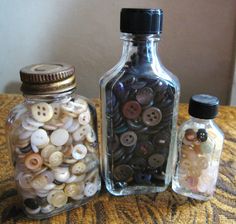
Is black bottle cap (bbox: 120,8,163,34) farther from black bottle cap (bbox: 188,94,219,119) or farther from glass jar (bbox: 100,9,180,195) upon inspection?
black bottle cap (bbox: 188,94,219,119)

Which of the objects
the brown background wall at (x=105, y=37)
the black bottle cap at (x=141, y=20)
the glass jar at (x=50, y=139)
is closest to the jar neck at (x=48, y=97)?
the glass jar at (x=50, y=139)

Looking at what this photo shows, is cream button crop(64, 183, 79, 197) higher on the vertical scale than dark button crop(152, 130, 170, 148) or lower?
lower

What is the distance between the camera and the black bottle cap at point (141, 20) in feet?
1.05

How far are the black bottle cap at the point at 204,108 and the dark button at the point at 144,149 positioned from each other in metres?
0.07

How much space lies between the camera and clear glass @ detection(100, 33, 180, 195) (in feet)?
1.16

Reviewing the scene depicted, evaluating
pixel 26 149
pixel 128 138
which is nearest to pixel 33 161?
pixel 26 149

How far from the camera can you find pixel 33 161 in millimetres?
329

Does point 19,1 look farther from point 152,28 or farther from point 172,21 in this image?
point 152,28

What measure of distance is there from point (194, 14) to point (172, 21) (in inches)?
2.5

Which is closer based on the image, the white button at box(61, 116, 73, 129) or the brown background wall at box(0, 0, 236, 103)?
the white button at box(61, 116, 73, 129)

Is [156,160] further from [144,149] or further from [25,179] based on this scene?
[25,179]

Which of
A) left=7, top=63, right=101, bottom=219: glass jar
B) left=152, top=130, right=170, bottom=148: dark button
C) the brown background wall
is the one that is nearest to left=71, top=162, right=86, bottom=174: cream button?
left=7, top=63, right=101, bottom=219: glass jar

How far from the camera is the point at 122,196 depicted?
15.7 inches

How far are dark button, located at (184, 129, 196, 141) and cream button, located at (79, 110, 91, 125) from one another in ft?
0.44
